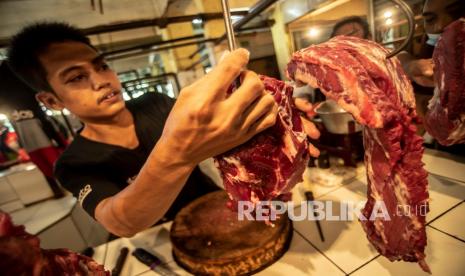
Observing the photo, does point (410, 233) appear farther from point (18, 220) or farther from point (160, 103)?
point (18, 220)

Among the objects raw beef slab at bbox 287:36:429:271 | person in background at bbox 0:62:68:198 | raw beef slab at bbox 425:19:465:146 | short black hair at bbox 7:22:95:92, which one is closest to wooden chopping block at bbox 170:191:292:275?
raw beef slab at bbox 287:36:429:271

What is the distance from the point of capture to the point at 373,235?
28.1 inches

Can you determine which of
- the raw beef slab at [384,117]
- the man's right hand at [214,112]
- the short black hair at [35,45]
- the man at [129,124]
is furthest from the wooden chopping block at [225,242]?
the short black hair at [35,45]

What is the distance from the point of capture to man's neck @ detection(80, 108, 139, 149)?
1.20 metres

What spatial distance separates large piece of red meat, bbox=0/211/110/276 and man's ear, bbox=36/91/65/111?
2.50 feet

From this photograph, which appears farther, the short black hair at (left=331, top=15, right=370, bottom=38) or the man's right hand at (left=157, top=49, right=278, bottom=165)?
the short black hair at (left=331, top=15, right=370, bottom=38)

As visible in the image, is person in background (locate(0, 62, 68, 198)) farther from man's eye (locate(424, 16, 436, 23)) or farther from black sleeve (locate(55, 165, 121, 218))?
man's eye (locate(424, 16, 436, 23))

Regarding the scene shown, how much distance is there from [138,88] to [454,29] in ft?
8.36

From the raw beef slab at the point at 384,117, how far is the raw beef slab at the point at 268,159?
0.37 ft

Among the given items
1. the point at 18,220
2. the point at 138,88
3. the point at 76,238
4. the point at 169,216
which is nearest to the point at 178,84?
the point at 138,88

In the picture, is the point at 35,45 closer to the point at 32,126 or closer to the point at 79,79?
the point at 79,79

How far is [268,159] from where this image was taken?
613 mm

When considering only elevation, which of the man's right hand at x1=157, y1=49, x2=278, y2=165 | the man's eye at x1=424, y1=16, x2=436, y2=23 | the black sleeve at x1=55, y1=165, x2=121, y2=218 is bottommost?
the black sleeve at x1=55, y1=165, x2=121, y2=218

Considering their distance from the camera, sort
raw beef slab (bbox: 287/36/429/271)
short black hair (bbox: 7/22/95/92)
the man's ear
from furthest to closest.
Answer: the man's ear < short black hair (bbox: 7/22/95/92) < raw beef slab (bbox: 287/36/429/271)
